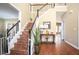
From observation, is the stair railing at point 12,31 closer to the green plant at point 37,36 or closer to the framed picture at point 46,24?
the green plant at point 37,36

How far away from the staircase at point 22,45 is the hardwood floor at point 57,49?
10.8 inches

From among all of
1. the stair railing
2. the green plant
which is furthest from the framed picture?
the stair railing

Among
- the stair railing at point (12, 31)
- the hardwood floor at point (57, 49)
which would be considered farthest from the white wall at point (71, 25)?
the stair railing at point (12, 31)

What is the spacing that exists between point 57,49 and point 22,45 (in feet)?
2.09

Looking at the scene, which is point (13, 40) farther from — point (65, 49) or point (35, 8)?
point (65, 49)

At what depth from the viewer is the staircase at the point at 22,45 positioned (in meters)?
2.77

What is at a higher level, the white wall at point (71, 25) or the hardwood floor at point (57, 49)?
the white wall at point (71, 25)

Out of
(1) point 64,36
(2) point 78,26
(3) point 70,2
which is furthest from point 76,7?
(1) point 64,36

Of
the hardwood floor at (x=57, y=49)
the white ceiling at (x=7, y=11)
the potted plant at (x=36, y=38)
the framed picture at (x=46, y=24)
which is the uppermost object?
→ the white ceiling at (x=7, y=11)

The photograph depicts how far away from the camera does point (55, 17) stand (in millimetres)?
2830

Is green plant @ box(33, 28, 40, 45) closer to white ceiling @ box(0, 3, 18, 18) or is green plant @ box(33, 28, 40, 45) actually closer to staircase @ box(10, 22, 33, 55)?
staircase @ box(10, 22, 33, 55)

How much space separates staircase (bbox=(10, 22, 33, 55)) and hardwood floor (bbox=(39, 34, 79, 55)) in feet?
0.90
